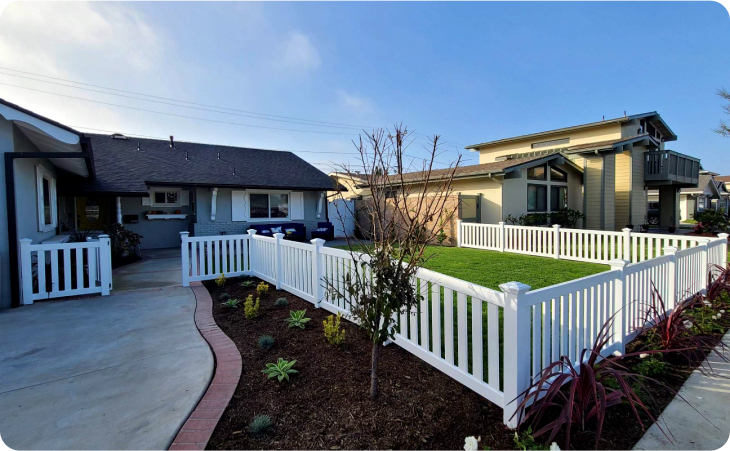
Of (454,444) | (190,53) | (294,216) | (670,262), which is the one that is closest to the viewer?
(454,444)

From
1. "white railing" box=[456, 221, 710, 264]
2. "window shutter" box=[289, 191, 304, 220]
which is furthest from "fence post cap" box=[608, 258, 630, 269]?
"window shutter" box=[289, 191, 304, 220]

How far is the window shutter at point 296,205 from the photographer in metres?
14.3

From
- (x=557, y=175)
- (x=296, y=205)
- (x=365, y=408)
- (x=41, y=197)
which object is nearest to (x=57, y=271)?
(x=41, y=197)

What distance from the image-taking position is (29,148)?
671 centimetres

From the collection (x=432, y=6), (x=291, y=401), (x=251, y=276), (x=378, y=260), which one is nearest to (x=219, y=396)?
(x=291, y=401)

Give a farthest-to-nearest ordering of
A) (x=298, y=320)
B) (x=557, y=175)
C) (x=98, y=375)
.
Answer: (x=557, y=175), (x=298, y=320), (x=98, y=375)

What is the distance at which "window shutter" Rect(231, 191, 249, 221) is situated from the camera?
13023mm

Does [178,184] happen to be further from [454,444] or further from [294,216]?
[454,444]

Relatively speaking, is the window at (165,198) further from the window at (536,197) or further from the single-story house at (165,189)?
the window at (536,197)

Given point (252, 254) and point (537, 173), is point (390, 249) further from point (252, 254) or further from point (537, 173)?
point (537, 173)

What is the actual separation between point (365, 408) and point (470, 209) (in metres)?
11.9

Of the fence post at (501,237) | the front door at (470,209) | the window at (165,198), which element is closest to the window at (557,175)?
the front door at (470,209)

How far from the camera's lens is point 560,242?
10.1m

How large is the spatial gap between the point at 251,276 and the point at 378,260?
532 centimetres
